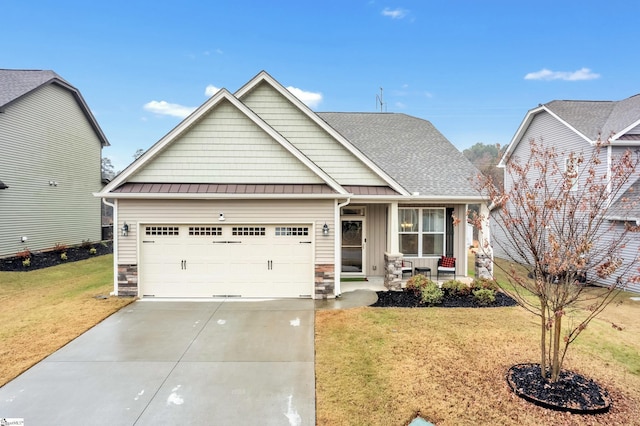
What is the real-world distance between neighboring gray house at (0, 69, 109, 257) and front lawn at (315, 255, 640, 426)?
16219 mm

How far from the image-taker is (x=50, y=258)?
49.2 ft

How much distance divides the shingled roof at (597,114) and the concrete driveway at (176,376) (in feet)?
46.5

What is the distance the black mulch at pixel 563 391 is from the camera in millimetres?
4074

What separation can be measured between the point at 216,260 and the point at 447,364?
649 cm

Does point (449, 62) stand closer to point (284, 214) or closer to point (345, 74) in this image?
point (345, 74)

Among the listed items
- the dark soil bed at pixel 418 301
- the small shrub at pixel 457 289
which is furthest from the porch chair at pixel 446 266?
the dark soil bed at pixel 418 301

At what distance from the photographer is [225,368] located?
17.1 feet

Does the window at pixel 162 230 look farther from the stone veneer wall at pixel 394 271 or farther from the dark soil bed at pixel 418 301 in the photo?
the stone veneer wall at pixel 394 271

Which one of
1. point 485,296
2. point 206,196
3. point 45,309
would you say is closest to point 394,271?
point 485,296

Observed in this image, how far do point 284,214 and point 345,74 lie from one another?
2506 cm

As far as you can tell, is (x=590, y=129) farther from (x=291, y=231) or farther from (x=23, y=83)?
(x=23, y=83)

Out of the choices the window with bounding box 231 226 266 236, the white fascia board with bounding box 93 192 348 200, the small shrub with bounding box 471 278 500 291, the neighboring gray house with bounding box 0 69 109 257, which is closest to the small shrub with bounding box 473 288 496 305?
the small shrub with bounding box 471 278 500 291

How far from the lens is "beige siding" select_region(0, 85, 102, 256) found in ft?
48.5

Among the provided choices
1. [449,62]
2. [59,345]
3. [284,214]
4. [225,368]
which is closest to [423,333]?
[225,368]
